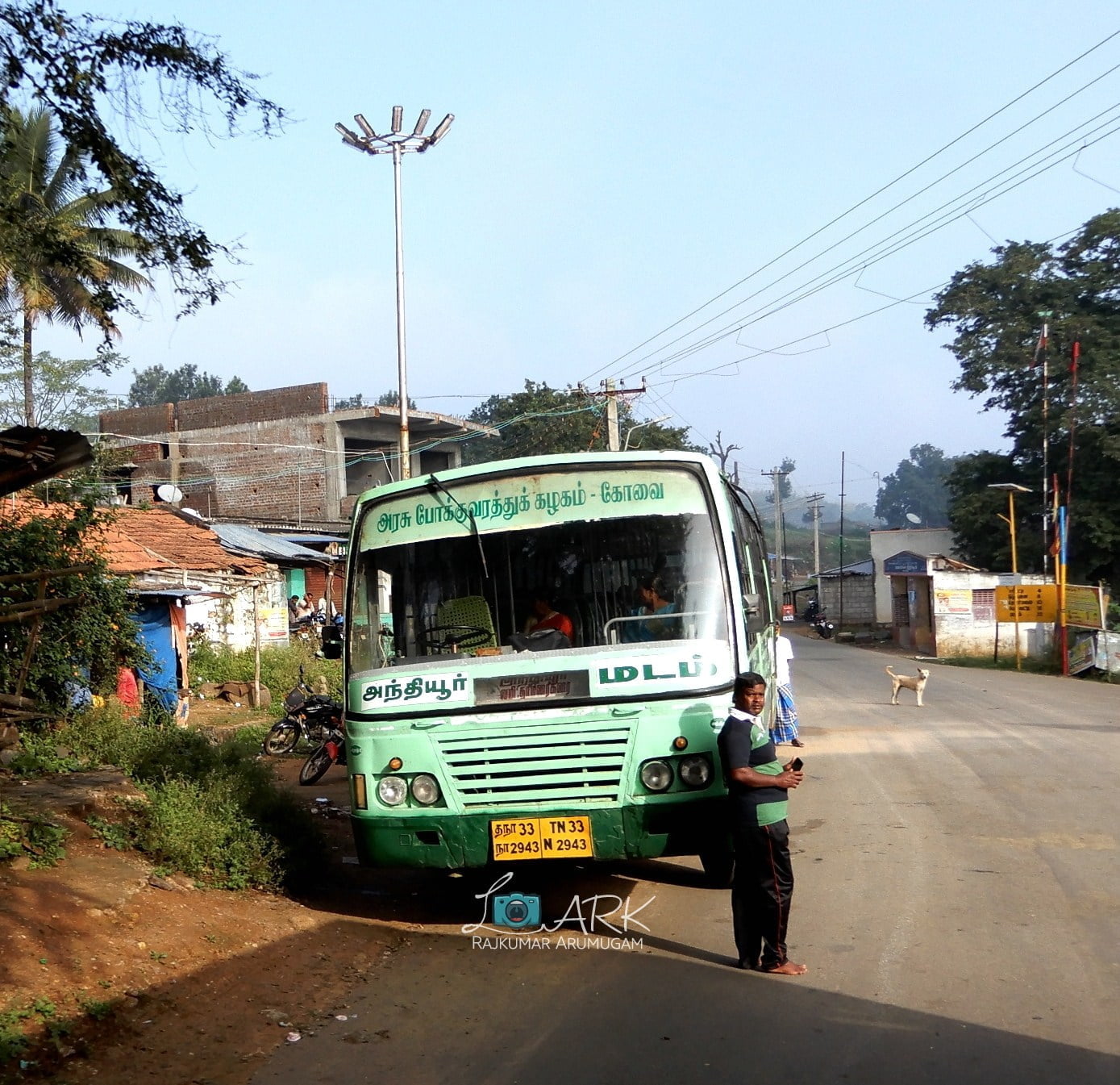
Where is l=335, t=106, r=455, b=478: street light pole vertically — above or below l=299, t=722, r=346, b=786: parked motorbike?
above

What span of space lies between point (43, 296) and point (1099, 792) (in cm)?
2246

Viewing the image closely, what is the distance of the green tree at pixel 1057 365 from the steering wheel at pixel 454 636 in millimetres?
31792

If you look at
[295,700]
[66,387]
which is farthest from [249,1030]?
[66,387]

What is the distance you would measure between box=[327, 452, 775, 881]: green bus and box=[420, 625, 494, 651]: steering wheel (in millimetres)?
11

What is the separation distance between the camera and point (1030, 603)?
99.9 ft

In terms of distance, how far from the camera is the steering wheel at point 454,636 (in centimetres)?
686

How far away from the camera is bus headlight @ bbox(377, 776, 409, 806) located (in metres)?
6.38

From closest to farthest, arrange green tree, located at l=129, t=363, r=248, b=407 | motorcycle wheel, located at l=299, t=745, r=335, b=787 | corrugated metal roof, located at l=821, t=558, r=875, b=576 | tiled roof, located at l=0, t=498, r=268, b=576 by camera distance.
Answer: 1. motorcycle wheel, located at l=299, t=745, r=335, b=787
2. tiled roof, located at l=0, t=498, r=268, b=576
3. corrugated metal roof, located at l=821, t=558, r=875, b=576
4. green tree, located at l=129, t=363, r=248, b=407

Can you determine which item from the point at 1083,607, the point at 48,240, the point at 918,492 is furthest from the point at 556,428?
the point at 918,492

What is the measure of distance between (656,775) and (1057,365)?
117 feet

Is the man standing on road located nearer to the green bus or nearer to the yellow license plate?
the green bus

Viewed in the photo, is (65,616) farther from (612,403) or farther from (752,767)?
(612,403)

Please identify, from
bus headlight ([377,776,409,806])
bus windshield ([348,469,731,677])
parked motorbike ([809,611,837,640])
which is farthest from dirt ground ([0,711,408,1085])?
parked motorbike ([809,611,837,640])

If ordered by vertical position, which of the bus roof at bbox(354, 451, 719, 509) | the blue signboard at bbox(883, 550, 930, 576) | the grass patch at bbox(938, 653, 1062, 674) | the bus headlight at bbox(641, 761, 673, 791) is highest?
the bus roof at bbox(354, 451, 719, 509)
